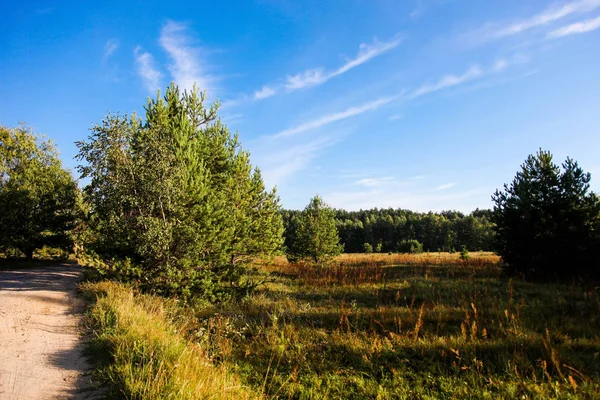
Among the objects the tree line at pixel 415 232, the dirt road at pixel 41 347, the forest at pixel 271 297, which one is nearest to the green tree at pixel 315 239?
the forest at pixel 271 297

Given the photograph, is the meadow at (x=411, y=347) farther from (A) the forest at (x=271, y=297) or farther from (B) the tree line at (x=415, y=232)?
(B) the tree line at (x=415, y=232)

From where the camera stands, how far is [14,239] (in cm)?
2138

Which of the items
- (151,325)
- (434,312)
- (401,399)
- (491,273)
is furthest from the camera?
(491,273)

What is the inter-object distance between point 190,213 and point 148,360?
6004mm

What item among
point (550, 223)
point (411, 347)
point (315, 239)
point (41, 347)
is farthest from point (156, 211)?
point (550, 223)

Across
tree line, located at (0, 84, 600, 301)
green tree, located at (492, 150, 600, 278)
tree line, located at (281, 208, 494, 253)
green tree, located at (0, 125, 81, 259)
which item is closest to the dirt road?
tree line, located at (0, 84, 600, 301)

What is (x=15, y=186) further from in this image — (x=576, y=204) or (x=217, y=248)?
(x=576, y=204)

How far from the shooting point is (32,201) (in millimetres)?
21984

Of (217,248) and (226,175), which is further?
(226,175)

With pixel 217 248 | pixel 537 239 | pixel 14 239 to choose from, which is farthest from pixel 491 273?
pixel 14 239

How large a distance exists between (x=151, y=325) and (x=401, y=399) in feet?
17.6

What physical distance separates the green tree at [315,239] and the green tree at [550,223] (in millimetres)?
12091

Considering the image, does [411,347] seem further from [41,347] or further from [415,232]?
[415,232]

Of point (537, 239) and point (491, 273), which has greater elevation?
point (537, 239)
